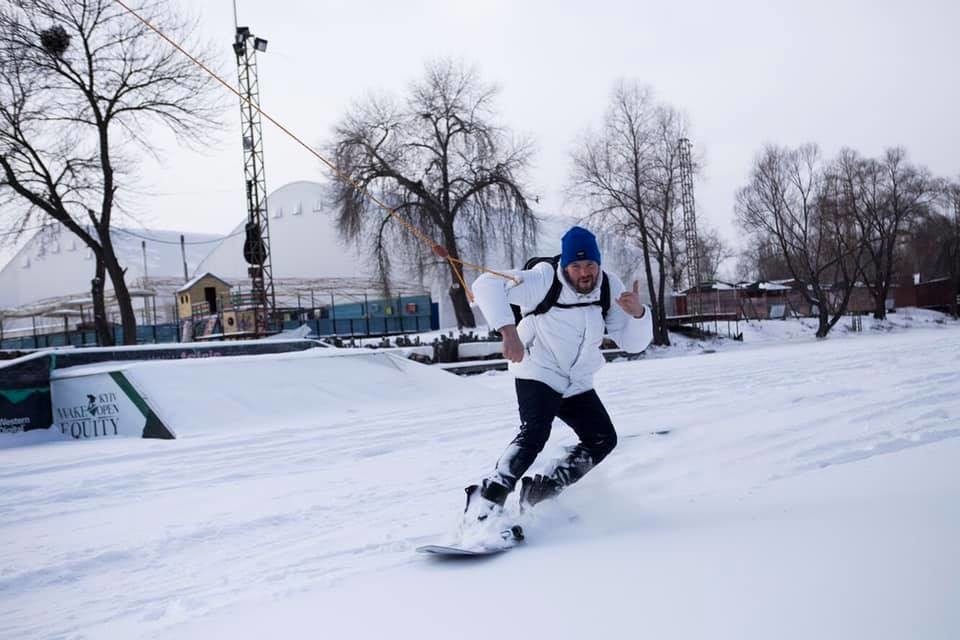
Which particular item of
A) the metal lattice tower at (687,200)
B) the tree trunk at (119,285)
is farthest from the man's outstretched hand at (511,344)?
the metal lattice tower at (687,200)

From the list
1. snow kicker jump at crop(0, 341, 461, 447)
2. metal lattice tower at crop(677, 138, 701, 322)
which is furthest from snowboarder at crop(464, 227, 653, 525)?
metal lattice tower at crop(677, 138, 701, 322)

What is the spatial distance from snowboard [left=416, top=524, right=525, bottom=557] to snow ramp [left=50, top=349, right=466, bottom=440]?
5.87 meters

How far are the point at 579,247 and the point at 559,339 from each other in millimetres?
512

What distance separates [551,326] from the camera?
164 inches

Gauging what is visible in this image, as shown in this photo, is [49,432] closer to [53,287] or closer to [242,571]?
[242,571]

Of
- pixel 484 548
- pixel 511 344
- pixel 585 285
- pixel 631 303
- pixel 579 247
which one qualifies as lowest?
pixel 484 548

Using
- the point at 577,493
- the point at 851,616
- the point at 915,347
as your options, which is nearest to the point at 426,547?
the point at 577,493

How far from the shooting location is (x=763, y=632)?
2.39m

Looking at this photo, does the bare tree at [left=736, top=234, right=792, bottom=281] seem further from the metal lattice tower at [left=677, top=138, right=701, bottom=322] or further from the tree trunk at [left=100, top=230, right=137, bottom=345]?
the tree trunk at [left=100, top=230, right=137, bottom=345]

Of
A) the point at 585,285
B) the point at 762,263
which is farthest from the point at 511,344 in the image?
the point at 762,263

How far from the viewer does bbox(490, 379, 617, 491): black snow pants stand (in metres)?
3.99

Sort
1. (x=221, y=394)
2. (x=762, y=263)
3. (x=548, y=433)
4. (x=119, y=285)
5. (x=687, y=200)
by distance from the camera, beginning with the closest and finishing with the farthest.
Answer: (x=548, y=433) < (x=221, y=394) < (x=119, y=285) < (x=687, y=200) < (x=762, y=263)

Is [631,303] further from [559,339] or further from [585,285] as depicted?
[559,339]

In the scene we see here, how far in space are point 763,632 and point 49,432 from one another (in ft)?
31.8
